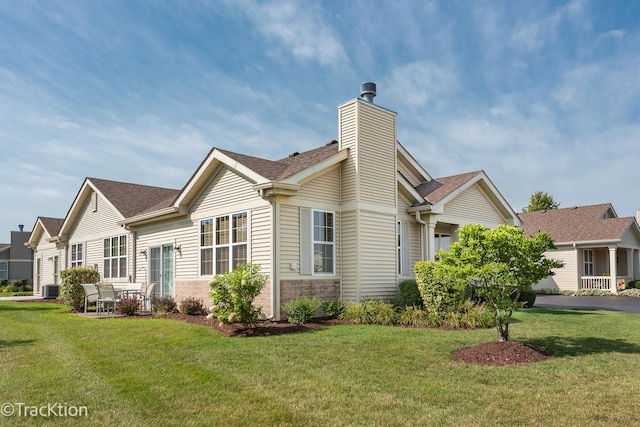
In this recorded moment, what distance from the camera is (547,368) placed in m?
7.34

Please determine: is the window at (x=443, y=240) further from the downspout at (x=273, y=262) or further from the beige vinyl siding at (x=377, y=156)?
the downspout at (x=273, y=262)

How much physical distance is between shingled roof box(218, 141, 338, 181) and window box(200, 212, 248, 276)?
145cm

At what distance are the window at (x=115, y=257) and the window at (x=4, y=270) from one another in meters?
32.0

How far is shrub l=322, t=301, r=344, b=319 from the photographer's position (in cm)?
1316

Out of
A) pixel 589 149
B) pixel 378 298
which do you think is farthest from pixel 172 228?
pixel 589 149

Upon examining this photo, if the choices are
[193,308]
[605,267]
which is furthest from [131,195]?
[605,267]

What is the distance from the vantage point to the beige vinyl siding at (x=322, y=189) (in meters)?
13.3

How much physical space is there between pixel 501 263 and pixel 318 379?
12.9ft

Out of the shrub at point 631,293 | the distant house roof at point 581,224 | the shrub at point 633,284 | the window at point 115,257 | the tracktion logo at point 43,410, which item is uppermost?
the distant house roof at point 581,224

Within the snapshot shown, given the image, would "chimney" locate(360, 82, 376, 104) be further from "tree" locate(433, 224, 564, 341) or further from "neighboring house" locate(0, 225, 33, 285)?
"neighboring house" locate(0, 225, 33, 285)

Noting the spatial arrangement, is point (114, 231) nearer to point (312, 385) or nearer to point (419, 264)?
point (419, 264)

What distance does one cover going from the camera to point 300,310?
12.2 m

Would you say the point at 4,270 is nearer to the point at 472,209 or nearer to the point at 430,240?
the point at 430,240

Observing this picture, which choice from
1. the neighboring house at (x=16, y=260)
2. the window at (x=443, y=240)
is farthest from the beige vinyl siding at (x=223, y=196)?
the neighboring house at (x=16, y=260)
